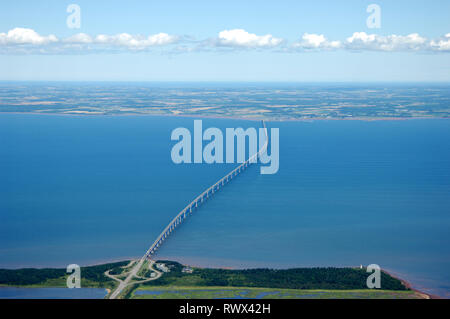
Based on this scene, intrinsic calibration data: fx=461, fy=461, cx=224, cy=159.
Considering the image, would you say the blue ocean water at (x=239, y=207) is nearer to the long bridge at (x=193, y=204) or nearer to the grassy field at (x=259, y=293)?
the long bridge at (x=193, y=204)

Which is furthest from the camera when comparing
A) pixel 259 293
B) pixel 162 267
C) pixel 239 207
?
pixel 239 207

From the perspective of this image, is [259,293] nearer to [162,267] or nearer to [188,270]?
[188,270]

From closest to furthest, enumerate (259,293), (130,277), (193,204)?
(259,293) < (130,277) < (193,204)

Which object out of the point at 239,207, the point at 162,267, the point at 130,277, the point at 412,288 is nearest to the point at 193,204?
the point at 239,207

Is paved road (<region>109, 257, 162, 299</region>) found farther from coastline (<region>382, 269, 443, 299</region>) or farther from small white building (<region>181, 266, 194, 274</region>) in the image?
coastline (<region>382, 269, 443, 299</region>)

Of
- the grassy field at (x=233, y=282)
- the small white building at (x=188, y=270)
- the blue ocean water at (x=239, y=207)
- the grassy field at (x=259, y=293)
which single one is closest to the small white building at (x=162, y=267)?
the grassy field at (x=233, y=282)

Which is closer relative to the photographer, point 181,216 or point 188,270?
point 188,270
